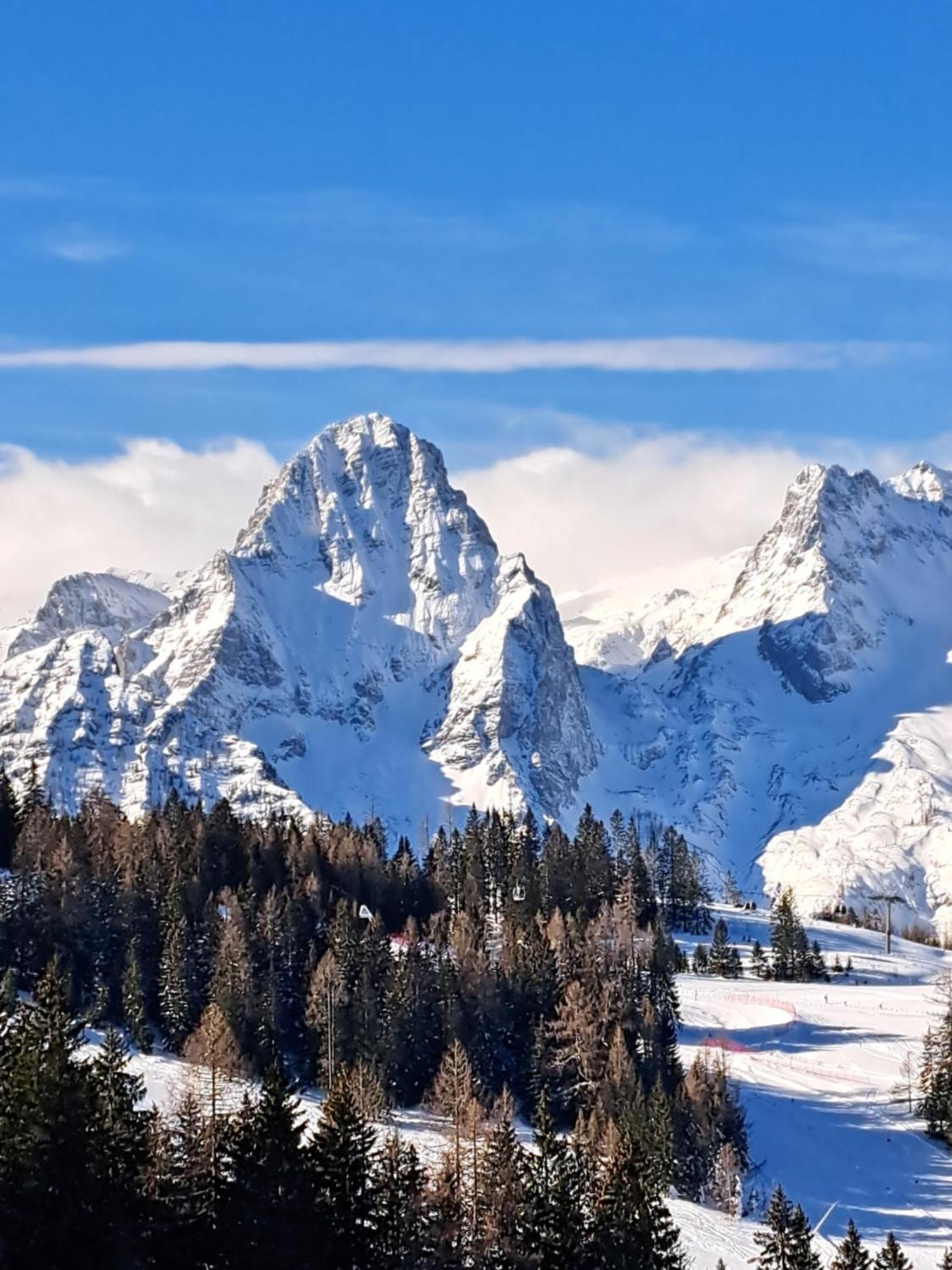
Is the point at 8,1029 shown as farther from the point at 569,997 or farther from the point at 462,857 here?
the point at 462,857

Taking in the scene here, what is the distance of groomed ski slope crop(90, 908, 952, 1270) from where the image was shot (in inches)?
3971

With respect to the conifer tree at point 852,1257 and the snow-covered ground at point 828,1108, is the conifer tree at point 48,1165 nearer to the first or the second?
the conifer tree at point 852,1257

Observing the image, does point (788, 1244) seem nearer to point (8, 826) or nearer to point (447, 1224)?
point (447, 1224)

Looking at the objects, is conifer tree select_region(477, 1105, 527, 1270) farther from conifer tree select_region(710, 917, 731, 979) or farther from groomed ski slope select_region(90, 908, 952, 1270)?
conifer tree select_region(710, 917, 731, 979)

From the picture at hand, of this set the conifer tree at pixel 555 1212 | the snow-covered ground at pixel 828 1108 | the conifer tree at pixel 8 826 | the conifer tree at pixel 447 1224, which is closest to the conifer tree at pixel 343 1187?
the conifer tree at pixel 447 1224

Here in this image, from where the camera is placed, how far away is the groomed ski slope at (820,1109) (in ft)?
331

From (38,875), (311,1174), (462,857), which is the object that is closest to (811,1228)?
(311,1174)

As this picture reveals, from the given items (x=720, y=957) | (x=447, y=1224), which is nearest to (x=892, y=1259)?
(x=447, y=1224)

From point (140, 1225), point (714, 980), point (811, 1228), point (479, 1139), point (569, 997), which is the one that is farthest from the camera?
point (714, 980)

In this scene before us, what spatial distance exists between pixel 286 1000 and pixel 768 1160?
3342 cm

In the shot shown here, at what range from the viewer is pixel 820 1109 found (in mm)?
126500

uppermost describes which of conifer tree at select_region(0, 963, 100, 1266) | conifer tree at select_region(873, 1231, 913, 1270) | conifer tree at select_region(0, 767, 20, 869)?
conifer tree at select_region(0, 767, 20, 869)

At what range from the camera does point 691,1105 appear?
11088cm

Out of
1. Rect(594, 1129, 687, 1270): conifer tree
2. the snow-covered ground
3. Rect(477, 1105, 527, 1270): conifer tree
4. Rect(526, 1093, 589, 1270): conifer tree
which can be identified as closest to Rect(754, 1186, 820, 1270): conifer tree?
Rect(594, 1129, 687, 1270): conifer tree
